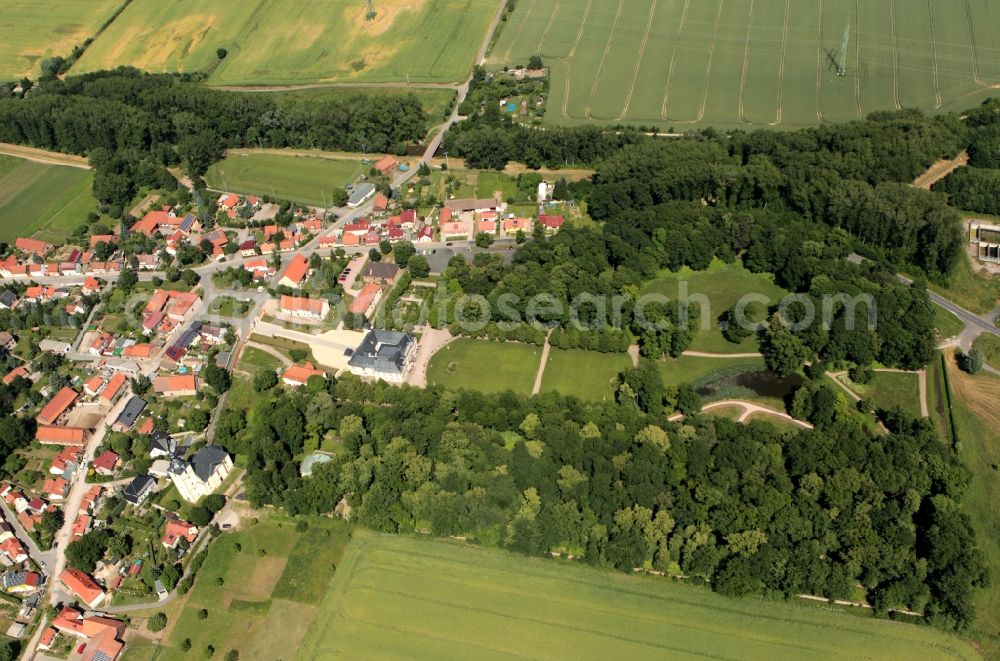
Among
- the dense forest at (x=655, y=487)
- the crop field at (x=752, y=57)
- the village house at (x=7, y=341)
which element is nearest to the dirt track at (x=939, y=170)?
the crop field at (x=752, y=57)

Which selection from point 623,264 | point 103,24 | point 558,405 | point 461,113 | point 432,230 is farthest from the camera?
point 103,24

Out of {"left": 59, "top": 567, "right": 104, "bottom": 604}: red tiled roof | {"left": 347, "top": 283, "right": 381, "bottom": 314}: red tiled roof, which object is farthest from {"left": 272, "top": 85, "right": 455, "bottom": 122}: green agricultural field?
{"left": 59, "top": 567, "right": 104, "bottom": 604}: red tiled roof

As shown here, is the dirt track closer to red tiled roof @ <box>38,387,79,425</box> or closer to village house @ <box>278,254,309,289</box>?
village house @ <box>278,254,309,289</box>

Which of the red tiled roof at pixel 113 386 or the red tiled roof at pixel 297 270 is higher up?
the red tiled roof at pixel 297 270

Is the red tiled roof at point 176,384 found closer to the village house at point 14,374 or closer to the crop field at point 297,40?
the village house at point 14,374

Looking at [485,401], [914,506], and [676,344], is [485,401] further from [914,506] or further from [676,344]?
[914,506]

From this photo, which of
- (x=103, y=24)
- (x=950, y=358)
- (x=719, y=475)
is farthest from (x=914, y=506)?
(x=103, y=24)
